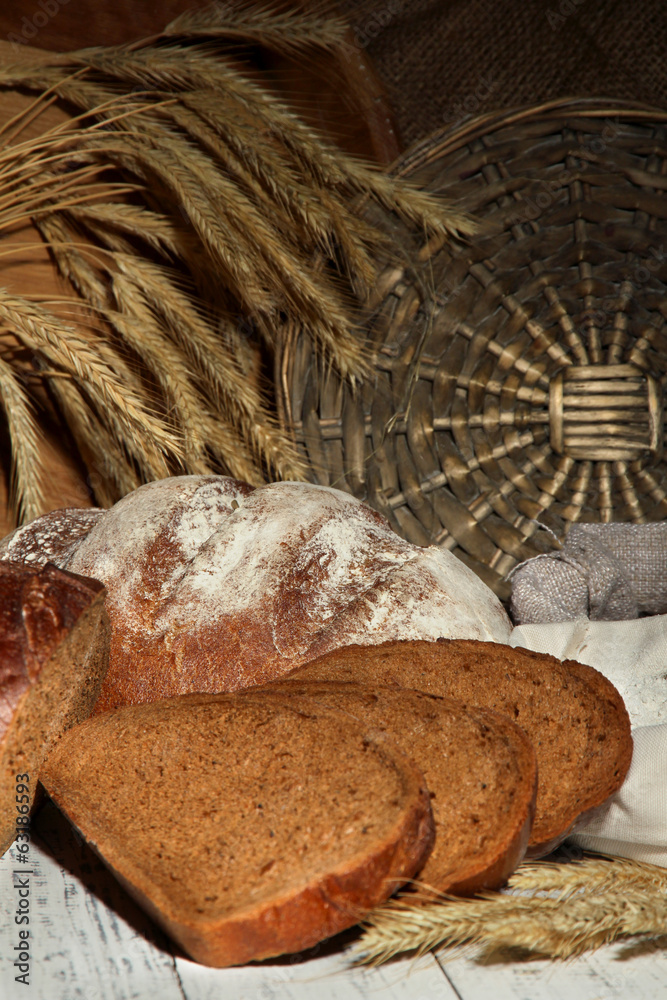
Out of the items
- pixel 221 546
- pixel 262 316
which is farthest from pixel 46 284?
pixel 221 546

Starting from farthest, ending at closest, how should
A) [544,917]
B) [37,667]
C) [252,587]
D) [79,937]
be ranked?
1. [252,587]
2. [37,667]
3. [79,937]
4. [544,917]

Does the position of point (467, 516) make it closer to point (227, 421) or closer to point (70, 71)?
point (227, 421)

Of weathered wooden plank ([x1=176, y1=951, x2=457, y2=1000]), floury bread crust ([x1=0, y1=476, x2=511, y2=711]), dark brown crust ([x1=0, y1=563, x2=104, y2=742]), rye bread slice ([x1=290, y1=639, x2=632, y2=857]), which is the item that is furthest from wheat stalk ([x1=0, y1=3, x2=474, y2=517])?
weathered wooden plank ([x1=176, y1=951, x2=457, y2=1000])

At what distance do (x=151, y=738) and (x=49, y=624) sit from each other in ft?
0.63

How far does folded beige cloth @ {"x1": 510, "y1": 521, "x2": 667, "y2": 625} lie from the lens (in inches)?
55.6

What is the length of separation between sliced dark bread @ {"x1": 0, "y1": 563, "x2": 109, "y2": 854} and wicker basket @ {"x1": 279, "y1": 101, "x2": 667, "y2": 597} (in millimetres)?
760
